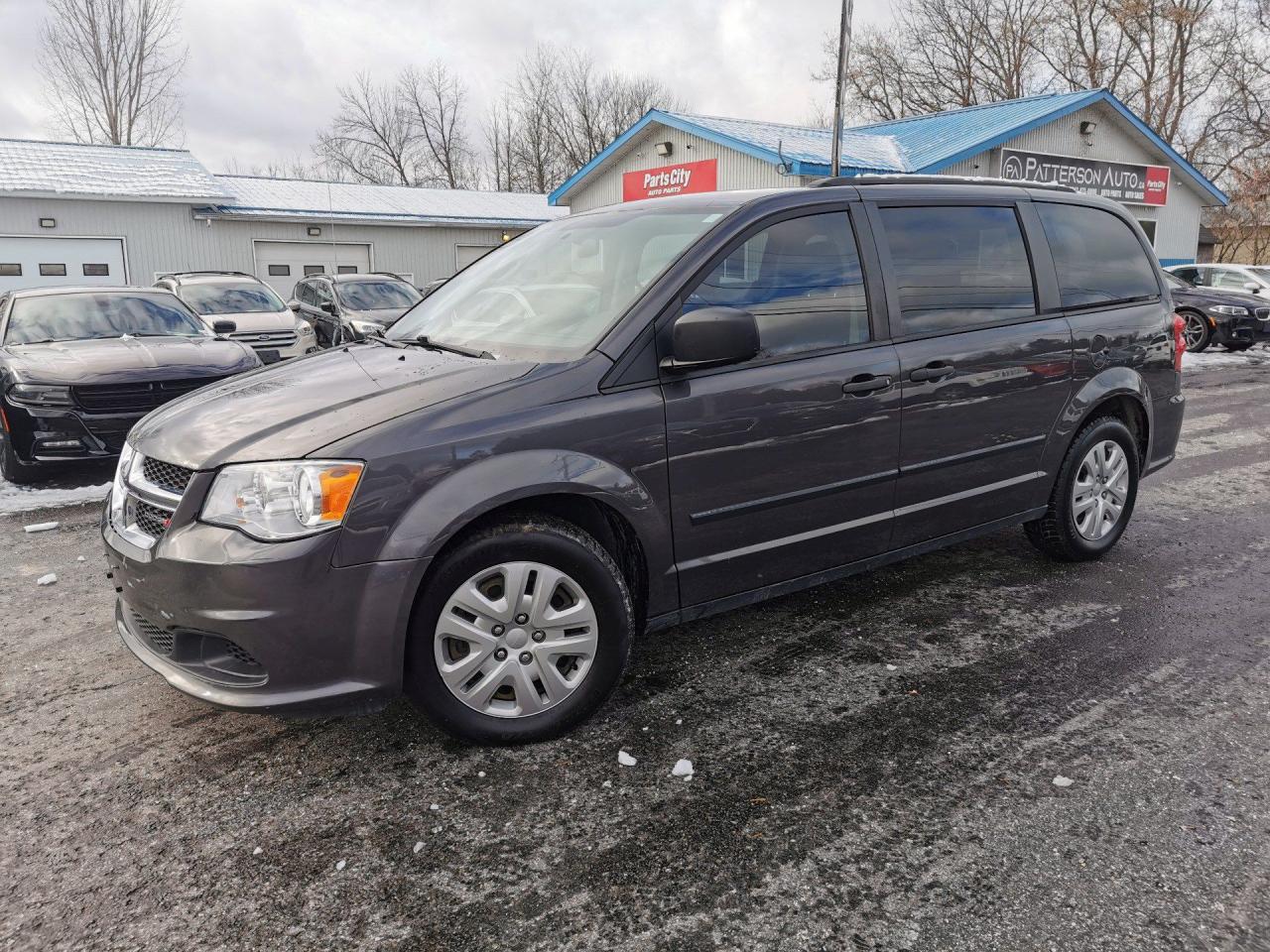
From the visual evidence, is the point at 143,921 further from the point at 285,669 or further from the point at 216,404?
the point at 216,404

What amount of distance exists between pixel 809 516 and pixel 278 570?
196 cm

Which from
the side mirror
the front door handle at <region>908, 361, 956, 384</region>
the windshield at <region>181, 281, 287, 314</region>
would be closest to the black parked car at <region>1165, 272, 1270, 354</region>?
the front door handle at <region>908, 361, 956, 384</region>

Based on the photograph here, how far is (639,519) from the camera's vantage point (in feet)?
10.3

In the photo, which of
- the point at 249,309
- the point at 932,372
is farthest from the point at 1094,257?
the point at 249,309

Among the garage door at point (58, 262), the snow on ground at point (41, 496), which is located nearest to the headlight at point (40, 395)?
the snow on ground at point (41, 496)

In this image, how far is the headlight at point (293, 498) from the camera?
265 cm

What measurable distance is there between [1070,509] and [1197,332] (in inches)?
608

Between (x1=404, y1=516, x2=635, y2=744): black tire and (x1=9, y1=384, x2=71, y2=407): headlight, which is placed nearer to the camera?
(x1=404, y1=516, x2=635, y2=744): black tire

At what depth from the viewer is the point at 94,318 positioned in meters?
8.05

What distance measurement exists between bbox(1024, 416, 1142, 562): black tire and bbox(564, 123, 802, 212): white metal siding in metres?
12.8

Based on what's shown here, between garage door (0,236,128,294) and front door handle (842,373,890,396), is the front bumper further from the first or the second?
garage door (0,236,128,294)

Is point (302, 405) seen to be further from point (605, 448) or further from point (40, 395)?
point (40, 395)

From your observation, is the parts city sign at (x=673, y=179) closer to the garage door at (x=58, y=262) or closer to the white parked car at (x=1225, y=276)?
the white parked car at (x=1225, y=276)

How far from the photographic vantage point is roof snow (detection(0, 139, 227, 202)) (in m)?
20.7
